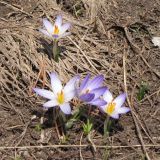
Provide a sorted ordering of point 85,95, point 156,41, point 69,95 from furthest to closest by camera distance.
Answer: point 156,41, point 69,95, point 85,95

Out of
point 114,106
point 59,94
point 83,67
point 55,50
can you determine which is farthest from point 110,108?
point 55,50

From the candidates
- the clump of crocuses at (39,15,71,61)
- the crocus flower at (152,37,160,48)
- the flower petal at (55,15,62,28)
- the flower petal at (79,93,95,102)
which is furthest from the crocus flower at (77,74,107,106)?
the crocus flower at (152,37,160,48)

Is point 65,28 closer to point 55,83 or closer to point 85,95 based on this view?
point 55,83

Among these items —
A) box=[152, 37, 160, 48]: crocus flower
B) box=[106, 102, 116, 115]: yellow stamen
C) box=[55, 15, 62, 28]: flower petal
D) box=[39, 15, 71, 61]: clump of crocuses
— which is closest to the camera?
box=[106, 102, 116, 115]: yellow stamen

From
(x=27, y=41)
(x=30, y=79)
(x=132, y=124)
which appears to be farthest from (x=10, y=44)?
(x=132, y=124)

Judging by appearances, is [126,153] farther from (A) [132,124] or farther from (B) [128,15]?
(B) [128,15]

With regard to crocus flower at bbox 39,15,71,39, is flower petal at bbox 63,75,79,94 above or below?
below

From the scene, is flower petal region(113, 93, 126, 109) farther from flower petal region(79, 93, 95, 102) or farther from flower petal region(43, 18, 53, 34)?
flower petal region(43, 18, 53, 34)

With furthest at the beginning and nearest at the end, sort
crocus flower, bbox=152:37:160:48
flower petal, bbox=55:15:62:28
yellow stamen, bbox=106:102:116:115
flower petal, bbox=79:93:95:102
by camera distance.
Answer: crocus flower, bbox=152:37:160:48 < flower petal, bbox=55:15:62:28 < yellow stamen, bbox=106:102:116:115 < flower petal, bbox=79:93:95:102
